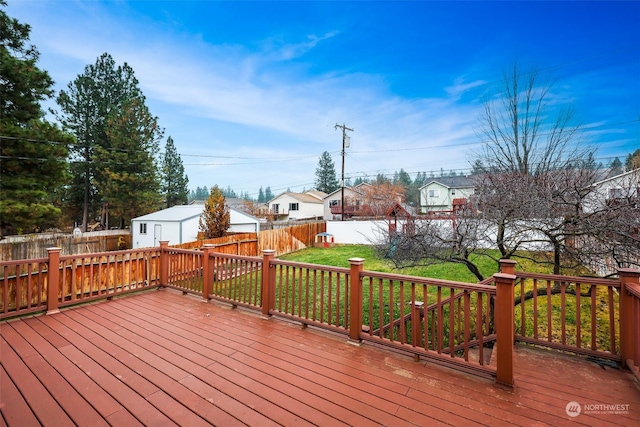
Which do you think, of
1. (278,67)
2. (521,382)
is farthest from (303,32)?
(521,382)

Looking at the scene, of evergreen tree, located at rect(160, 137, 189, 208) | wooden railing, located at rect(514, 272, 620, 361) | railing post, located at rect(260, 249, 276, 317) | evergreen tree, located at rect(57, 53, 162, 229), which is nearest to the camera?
wooden railing, located at rect(514, 272, 620, 361)

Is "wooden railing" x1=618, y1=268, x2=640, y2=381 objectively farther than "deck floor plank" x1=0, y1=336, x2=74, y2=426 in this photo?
Yes

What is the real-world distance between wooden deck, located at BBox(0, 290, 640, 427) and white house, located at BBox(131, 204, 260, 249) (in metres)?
13.5

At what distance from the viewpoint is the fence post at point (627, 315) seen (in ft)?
8.74

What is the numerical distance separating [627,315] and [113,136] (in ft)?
79.3

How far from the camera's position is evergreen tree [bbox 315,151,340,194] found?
149 feet

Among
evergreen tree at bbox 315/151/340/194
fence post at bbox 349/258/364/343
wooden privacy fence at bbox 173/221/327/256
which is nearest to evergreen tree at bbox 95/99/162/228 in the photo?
wooden privacy fence at bbox 173/221/327/256

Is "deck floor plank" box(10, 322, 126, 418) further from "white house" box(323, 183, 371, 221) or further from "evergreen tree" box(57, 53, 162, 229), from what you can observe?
"white house" box(323, 183, 371, 221)

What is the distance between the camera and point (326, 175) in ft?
150

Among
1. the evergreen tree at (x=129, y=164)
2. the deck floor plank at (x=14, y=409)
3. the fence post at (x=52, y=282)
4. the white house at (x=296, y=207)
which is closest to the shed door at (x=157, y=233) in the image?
the evergreen tree at (x=129, y=164)

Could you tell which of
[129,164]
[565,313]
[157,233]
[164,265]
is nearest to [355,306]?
[565,313]

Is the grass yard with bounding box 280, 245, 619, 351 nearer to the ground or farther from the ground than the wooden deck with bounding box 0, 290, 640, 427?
nearer to the ground

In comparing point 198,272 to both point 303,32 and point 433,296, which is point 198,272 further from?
point 303,32

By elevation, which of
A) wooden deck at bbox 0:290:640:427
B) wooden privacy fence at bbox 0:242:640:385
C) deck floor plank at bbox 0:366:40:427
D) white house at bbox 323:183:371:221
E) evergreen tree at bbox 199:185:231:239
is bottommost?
wooden deck at bbox 0:290:640:427
